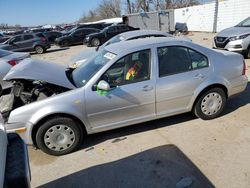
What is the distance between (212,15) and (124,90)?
67.9 ft

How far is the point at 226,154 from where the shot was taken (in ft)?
11.2

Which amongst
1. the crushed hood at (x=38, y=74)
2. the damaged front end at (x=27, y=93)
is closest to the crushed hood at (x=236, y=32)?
the crushed hood at (x=38, y=74)

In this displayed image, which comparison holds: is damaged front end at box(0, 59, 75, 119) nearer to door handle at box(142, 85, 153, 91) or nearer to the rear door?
door handle at box(142, 85, 153, 91)

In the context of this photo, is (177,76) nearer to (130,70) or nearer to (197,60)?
(197,60)

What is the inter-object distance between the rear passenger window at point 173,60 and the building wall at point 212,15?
51.7 feet

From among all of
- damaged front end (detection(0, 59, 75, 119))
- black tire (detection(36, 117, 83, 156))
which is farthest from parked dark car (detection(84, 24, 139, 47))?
black tire (detection(36, 117, 83, 156))

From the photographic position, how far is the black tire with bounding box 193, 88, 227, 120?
4.32 metres

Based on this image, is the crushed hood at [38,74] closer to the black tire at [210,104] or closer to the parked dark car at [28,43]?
the black tire at [210,104]

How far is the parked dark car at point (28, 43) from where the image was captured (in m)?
19.0

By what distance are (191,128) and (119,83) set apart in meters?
1.52

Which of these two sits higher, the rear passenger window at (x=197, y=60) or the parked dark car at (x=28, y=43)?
the rear passenger window at (x=197, y=60)

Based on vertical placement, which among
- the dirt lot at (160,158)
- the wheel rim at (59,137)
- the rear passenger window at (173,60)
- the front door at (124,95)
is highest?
the rear passenger window at (173,60)

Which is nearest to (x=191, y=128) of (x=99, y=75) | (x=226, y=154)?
(x=226, y=154)

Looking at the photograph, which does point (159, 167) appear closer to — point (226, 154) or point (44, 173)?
point (226, 154)
